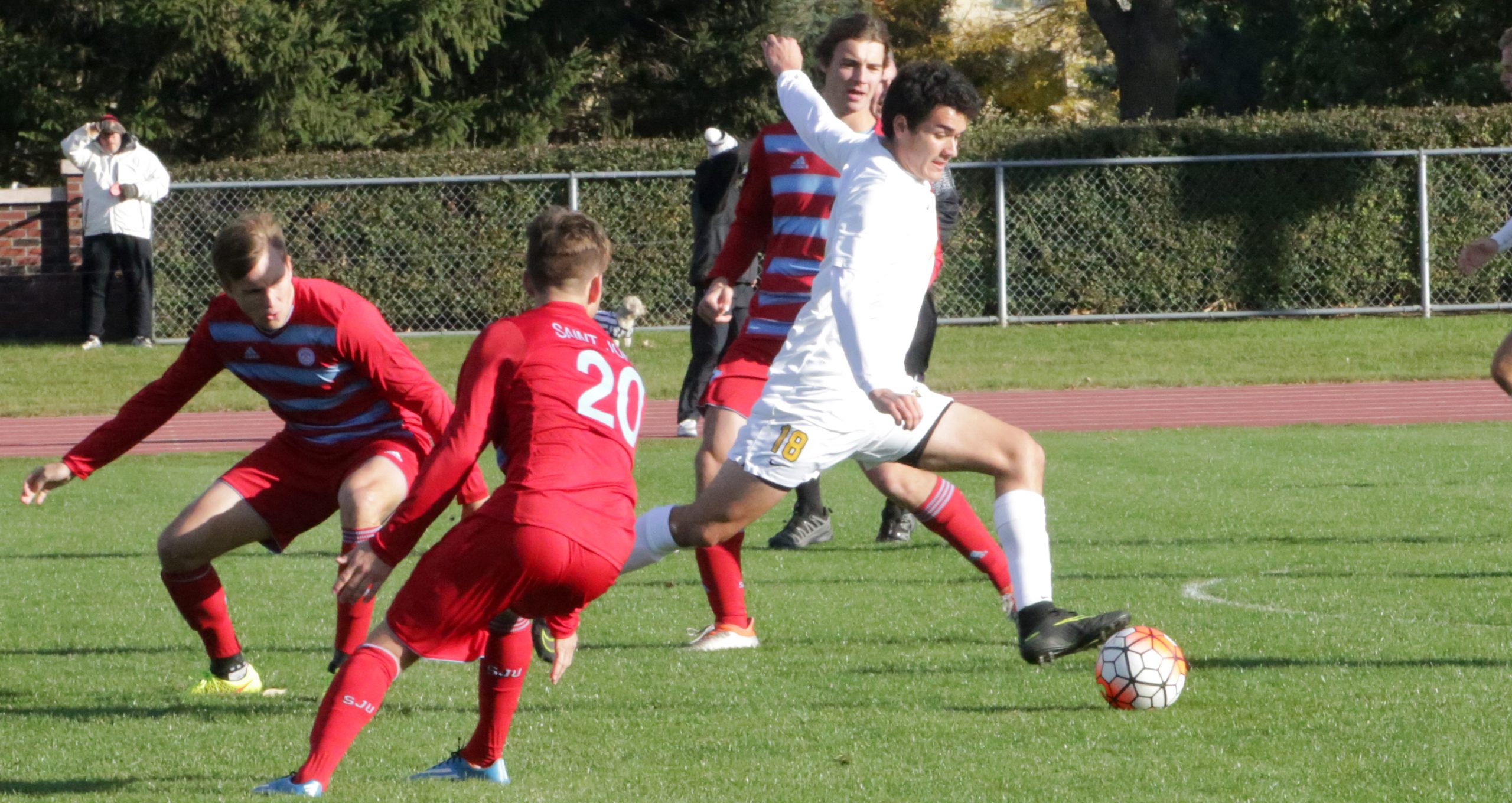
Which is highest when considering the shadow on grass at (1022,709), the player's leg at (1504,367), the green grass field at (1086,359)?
the player's leg at (1504,367)

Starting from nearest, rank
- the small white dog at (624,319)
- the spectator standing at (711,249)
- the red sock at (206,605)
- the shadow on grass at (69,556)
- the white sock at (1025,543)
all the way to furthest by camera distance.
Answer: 1. the small white dog at (624,319)
2. the white sock at (1025,543)
3. the red sock at (206,605)
4. the shadow on grass at (69,556)
5. the spectator standing at (711,249)

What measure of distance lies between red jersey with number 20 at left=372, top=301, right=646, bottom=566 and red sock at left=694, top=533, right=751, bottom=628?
6.25 feet

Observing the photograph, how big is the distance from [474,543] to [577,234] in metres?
0.79

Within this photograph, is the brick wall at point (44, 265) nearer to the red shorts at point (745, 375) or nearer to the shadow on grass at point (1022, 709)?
the red shorts at point (745, 375)

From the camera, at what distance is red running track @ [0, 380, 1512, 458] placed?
13914 mm

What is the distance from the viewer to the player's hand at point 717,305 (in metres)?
6.14

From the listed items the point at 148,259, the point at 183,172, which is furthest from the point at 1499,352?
the point at 183,172

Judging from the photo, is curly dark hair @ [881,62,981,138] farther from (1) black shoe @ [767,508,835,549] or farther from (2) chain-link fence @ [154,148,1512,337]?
(2) chain-link fence @ [154,148,1512,337]

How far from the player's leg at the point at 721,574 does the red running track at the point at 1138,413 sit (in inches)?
294

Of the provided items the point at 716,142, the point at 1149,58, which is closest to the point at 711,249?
the point at 716,142

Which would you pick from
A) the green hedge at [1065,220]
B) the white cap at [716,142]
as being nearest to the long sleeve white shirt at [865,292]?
the white cap at [716,142]

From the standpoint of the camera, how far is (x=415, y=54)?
73.3ft

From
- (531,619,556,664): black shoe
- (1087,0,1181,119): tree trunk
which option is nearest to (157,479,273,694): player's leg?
(531,619,556,664): black shoe

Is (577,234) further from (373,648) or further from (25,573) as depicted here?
(25,573)
